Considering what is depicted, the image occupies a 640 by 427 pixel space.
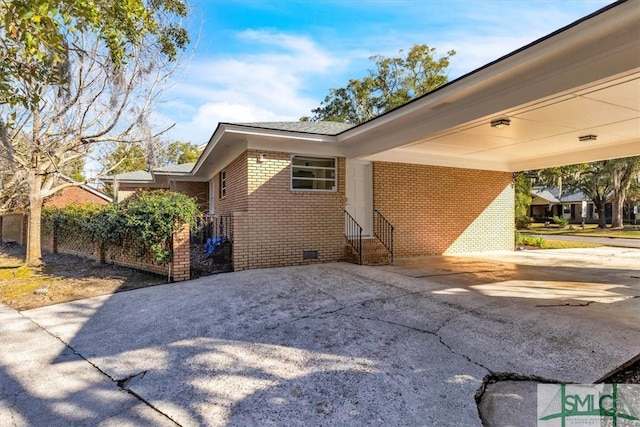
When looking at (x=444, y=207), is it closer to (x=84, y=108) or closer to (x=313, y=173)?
(x=313, y=173)

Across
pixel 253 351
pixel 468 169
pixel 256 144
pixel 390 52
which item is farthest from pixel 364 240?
pixel 390 52

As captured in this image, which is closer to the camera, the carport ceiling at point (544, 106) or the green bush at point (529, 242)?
the carport ceiling at point (544, 106)

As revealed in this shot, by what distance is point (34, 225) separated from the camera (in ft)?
32.3

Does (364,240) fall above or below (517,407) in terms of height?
above

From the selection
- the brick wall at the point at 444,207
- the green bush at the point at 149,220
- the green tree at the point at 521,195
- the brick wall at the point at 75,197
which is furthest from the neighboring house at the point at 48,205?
the green tree at the point at 521,195

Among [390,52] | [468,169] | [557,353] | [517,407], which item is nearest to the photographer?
[517,407]

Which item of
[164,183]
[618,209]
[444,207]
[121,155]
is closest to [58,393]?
[444,207]

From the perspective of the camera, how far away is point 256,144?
823 centimetres

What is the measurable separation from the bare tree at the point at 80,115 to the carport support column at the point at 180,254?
523 centimetres

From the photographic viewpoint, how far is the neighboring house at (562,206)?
37.3 metres

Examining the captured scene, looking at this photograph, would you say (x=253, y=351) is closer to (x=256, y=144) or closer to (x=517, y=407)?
(x=517, y=407)

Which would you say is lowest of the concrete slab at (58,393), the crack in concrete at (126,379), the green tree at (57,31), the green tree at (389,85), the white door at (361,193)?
the concrete slab at (58,393)

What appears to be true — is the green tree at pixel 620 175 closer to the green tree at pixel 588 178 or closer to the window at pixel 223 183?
the green tree at pixel 588 178

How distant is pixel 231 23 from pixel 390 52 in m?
21.2
